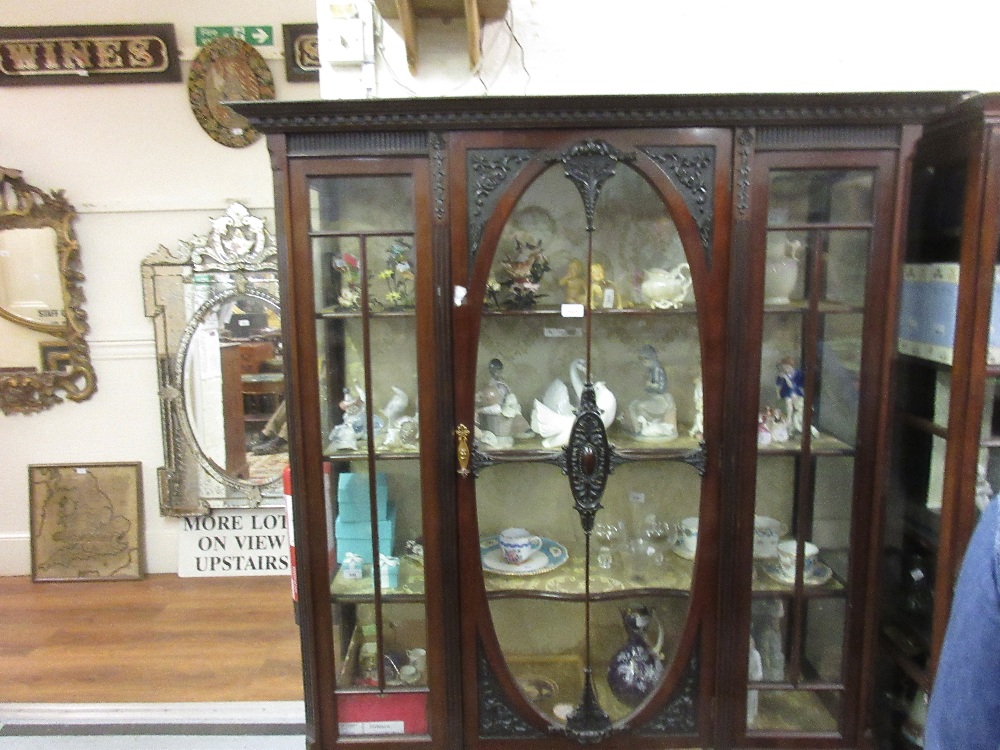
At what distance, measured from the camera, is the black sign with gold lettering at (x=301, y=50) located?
268 centimetres

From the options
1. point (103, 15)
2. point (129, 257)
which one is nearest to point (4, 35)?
point (103, 15)

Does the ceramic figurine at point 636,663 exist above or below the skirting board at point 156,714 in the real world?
above

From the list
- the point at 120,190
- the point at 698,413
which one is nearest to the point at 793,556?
the point at 698,413

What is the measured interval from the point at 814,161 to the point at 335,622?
153 cm

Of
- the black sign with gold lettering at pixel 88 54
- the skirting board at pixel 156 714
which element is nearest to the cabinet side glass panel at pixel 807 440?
the skirting board at pixel 156 714

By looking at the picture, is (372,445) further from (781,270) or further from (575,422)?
(781,270)

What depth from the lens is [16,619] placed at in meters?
2.61

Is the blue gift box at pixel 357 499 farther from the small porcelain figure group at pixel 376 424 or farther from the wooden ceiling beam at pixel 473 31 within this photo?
the wooden ceiling beam at pixel 473 31

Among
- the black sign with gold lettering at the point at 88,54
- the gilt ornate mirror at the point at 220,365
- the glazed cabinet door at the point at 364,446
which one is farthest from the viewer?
the gilt ornate mirror at the point at 220,365

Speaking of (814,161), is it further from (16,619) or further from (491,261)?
(16,619)

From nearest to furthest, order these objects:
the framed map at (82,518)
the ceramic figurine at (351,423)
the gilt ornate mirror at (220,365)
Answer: the ceramic figurine at (351,423)
the gilt ornate mirror at (220,365)
the framed map at (82,518)

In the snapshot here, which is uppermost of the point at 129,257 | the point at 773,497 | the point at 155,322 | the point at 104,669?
the point at 129,257

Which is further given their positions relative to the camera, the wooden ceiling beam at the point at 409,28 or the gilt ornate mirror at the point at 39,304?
the gilt ornate mirror at the point at 39,304

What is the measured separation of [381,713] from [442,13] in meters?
1.74
